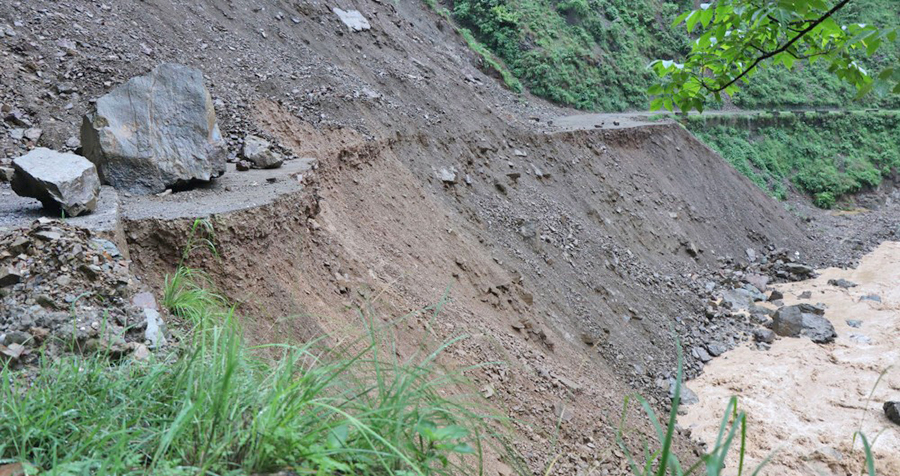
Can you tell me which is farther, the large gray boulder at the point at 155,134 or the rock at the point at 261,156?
the rock at the point at 261,156

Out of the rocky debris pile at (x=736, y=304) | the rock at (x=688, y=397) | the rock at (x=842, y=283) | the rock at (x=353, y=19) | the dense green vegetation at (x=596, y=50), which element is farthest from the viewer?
the dense green vegetation at (x=596, y=50)

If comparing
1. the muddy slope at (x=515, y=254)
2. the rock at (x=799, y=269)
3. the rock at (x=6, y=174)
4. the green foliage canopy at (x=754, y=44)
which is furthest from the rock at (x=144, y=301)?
the rock at (x=799, y=269)

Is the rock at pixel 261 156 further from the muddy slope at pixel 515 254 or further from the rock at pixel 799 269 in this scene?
the rock at pixel 799 269

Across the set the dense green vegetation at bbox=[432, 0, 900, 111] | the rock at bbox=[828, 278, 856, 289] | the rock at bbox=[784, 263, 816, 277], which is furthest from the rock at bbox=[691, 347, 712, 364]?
the dense green vegetation at bbox=[432, 0, 900, 111]

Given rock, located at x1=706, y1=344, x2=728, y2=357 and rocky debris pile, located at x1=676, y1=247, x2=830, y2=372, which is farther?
rocky debris pile, located at x1=676, y1=247, x2=830, y2=372

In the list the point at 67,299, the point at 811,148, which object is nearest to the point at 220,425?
the point at 67,299

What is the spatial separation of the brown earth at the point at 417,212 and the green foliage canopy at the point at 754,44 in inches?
45.9

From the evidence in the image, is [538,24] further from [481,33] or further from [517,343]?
[517,343]

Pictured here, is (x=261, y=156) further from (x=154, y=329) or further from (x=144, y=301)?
(x=154, y=329)

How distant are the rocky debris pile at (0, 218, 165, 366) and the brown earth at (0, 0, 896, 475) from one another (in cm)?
72

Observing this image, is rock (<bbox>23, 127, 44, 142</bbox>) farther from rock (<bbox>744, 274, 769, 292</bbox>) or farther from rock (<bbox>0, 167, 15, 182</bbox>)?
rock (<bbox>744, 274, 769, 292</bbox>)

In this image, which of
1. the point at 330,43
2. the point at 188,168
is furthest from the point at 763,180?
the point at 188,168

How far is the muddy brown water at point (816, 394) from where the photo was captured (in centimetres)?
690

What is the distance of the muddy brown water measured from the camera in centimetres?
690
